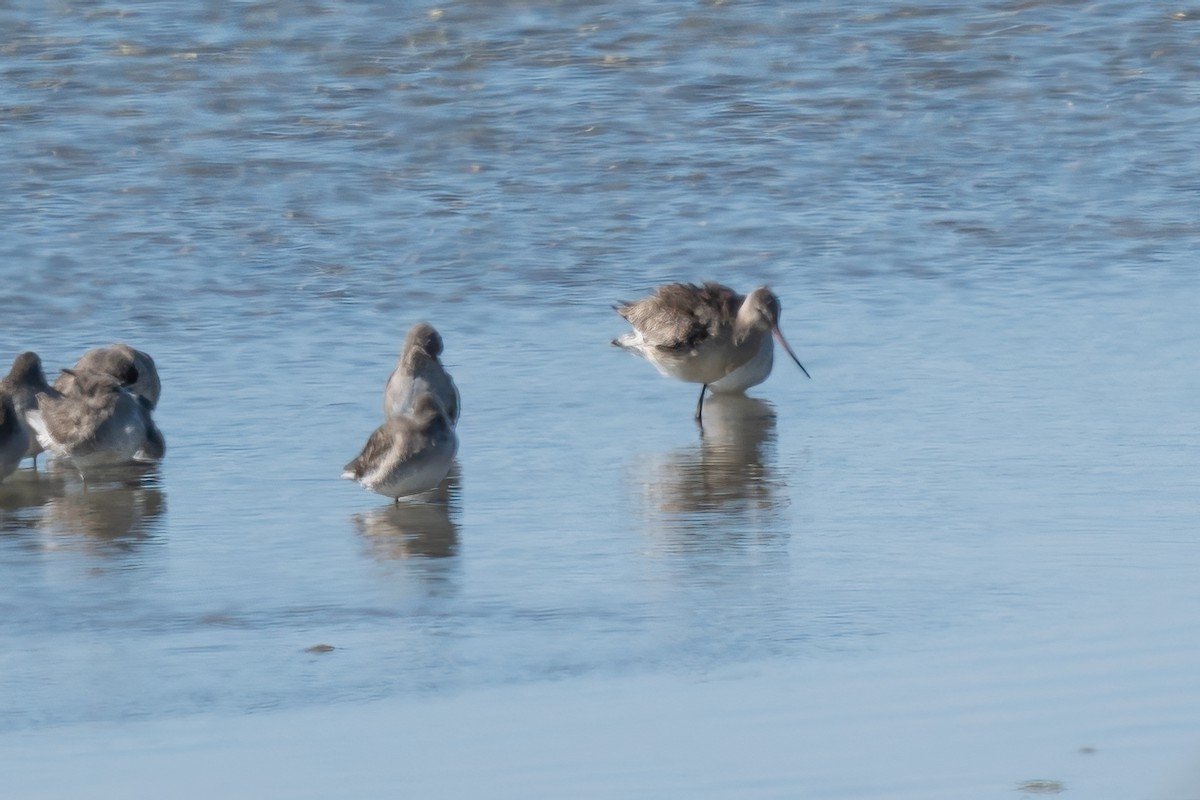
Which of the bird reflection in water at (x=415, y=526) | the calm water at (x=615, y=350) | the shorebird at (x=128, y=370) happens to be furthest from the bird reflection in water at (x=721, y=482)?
the shorebird at (x=128, y=370)

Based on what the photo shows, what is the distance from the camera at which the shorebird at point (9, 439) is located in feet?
28.1

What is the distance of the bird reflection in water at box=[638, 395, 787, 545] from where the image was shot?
7.58 meters

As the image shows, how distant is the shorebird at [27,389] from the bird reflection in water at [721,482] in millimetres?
2411

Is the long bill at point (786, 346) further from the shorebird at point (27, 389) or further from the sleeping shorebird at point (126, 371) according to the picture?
the shorebird at point (27, 389)

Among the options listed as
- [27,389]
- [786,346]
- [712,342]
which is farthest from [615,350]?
[27,389]

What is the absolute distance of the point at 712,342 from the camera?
974 centimetres

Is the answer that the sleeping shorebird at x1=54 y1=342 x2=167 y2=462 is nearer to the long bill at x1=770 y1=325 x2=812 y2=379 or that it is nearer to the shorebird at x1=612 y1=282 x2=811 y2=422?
the shorebird at x1=612 y1=282 x2=811 y2=422

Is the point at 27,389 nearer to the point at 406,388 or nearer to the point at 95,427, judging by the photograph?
the point at 95,427

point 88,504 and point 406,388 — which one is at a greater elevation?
point 406,388

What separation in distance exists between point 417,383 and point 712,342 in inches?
59.5

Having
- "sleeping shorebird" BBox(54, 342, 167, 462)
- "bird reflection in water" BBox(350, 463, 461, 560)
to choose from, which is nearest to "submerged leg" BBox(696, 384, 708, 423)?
"bird reflection in water" BBox(350, 463, 461, 560)

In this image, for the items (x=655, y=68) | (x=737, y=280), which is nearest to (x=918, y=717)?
(x=737, y=280)

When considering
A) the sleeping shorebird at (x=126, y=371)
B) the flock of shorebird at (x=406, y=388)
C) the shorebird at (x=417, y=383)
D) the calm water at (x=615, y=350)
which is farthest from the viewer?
the sleeping shorebird at (x=126, y=371)

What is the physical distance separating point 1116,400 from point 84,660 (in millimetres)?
4372
